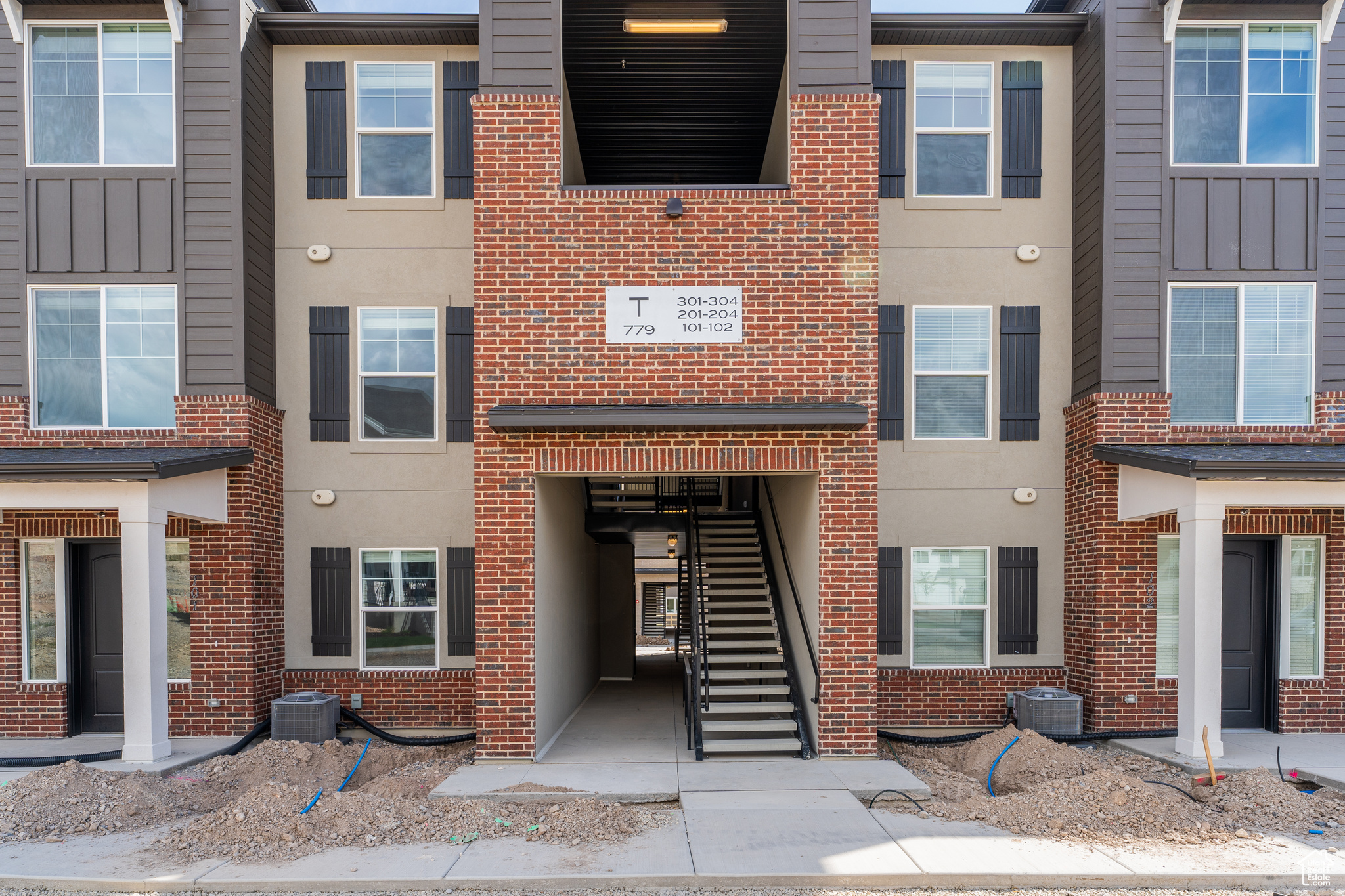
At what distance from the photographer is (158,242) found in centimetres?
949

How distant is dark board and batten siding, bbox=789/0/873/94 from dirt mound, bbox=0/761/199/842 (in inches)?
364

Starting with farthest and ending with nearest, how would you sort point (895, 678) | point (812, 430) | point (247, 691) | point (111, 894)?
point (895, 678), point (247, 691), point (812, 430), point (111, 894)

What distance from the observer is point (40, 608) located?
9.65 metres

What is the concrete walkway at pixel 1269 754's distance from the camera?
786cm

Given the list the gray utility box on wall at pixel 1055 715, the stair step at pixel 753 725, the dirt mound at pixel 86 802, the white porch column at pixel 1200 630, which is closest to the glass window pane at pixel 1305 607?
the white porch column at pixel 1200 630

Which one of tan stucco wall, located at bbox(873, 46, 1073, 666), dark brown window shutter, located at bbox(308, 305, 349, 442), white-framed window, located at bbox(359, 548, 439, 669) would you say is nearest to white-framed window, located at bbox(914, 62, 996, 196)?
tan stucco wall, located at bbox(873, 46, 1073, 666)

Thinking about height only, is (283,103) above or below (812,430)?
above

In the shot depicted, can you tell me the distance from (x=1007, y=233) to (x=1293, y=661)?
618cm

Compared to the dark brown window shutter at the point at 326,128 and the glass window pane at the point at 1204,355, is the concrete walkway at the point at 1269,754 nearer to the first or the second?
the glass window pane at the point at 1204,355

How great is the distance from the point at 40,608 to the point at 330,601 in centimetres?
330

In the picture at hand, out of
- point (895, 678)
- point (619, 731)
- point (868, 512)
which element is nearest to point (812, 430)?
point (868, 512)

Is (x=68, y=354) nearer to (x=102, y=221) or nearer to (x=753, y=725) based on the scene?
(x=102, y=221)

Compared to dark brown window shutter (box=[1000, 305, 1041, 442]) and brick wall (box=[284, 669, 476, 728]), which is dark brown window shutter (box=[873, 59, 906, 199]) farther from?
brick wall (box=[284, 669, 476, 728])

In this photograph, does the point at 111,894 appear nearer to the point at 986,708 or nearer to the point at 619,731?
the point at 619,731
